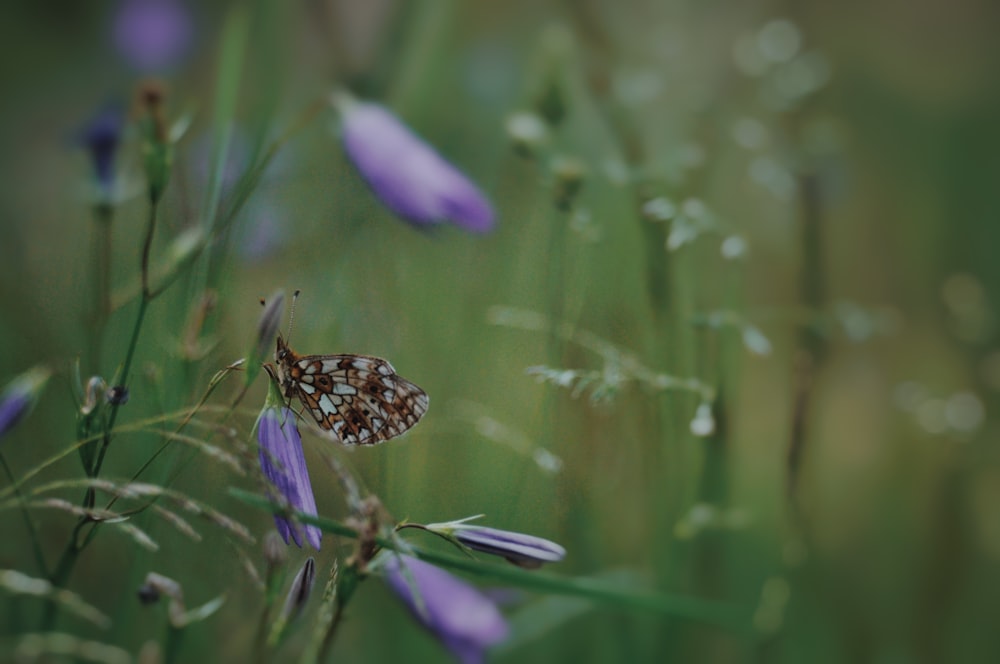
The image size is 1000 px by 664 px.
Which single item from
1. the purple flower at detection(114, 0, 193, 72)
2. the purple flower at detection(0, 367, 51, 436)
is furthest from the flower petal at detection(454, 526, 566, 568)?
the purple flower at detection(114, 0, 193, 72)

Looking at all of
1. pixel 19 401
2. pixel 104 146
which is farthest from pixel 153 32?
pixel 19 401

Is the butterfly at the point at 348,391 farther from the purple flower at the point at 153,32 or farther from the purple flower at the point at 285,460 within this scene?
the purple flower at the point at 153,32

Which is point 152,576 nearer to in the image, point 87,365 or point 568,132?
point 87,365

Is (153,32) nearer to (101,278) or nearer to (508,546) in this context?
(101,278)

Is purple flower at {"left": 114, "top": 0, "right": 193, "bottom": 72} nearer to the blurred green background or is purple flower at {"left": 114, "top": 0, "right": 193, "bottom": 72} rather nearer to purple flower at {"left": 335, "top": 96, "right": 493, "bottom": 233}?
the blurred green background

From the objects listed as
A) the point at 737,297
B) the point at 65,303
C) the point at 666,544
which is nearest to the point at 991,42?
the point at 737,297

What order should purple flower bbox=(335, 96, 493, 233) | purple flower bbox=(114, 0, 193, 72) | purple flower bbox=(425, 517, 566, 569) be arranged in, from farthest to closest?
1. purple flower bbox=(114, 0, 193, 72)
2. purple flower bbox=(335, 96, 493, 233)
3. purple flower bbox=(425, 517, 566, 569)

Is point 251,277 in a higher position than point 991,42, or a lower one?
lower
